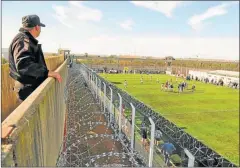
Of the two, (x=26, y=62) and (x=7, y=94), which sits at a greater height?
(x=26, y=62)

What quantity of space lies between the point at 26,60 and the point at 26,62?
0.07 ft

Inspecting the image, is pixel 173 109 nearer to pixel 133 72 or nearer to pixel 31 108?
pixel 31 108

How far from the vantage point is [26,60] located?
2.48m

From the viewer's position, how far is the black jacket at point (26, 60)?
2.48 metres

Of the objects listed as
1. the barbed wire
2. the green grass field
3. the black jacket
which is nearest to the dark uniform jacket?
the black jacket

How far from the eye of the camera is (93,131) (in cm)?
492

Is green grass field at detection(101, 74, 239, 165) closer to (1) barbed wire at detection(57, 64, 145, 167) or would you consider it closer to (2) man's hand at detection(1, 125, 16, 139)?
(1) barbed wire at detection(57, 64, 145, 167)

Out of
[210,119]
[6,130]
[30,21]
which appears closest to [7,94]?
[30,21]

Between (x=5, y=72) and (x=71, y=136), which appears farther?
(x=71, y=136)

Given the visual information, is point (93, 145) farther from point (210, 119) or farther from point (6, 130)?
point (210, 119)

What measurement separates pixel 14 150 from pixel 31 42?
175 centimetres

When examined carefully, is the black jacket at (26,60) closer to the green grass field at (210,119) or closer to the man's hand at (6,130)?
the man's hand at (6,130)

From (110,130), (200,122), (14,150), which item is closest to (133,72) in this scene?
(200,122)

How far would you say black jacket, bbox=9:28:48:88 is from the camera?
2.48 m
